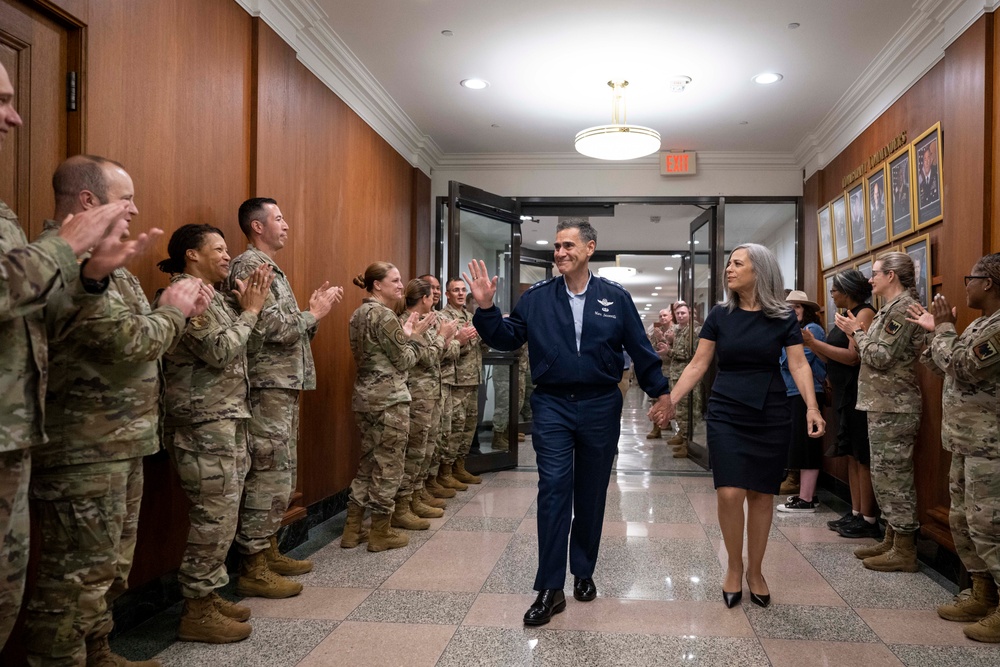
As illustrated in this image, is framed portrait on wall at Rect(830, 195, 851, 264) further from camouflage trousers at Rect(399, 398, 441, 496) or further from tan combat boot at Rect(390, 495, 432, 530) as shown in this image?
tan combat boot at Rect(390, 495, 432, 530)

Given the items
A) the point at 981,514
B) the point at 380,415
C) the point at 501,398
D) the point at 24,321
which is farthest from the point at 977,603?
the point at 501,398

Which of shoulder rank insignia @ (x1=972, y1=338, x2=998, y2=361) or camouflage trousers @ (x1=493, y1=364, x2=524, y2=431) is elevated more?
shoulder rank insignia @ (x1=972, y1=338, x2=998, y2=361)

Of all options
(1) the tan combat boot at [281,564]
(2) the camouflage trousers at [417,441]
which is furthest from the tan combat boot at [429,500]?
(1) the tan combat boot at [281,564]

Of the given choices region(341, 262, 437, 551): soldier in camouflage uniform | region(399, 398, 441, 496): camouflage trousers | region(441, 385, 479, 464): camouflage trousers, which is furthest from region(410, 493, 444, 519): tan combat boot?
region(441, 385, 479, 464): camouflage trousers

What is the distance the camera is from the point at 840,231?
18.6ft

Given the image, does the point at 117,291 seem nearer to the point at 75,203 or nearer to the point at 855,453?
the point at 75,203

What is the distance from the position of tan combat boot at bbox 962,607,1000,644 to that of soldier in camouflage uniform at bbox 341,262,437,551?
2.57 meters

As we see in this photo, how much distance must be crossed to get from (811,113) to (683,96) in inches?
47.4

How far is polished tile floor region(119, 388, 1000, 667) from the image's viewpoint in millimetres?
2451

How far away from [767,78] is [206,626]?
4.74 meters

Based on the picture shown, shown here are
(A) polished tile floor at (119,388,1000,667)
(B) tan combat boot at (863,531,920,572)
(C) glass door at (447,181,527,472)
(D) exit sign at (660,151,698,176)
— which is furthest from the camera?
(D) exit sign at (660,151,698,176)

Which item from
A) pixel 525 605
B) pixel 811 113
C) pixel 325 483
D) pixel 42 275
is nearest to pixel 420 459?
pixel 325 483

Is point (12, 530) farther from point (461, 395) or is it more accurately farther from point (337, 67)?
point (461, 395)

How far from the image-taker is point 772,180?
6953mm
